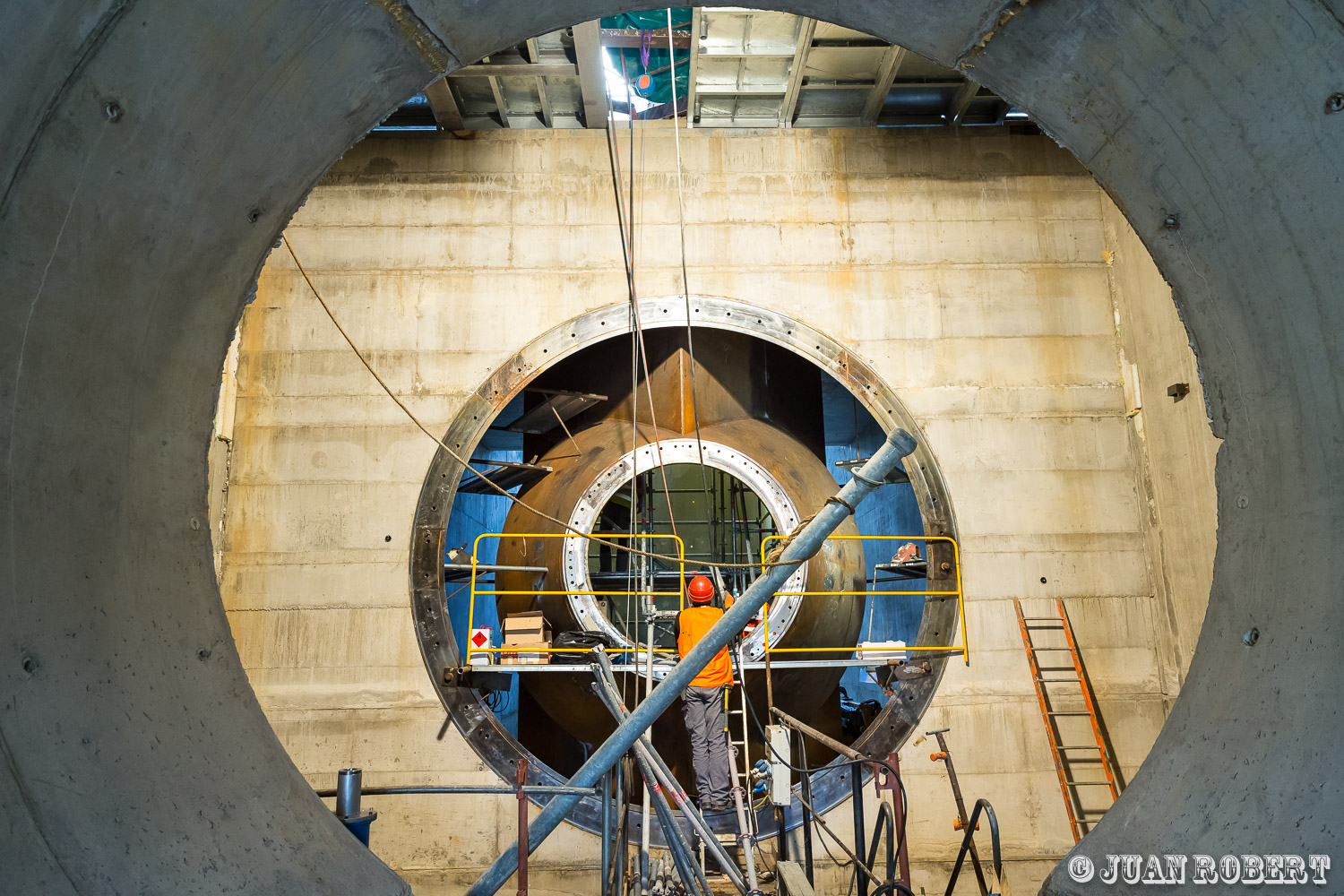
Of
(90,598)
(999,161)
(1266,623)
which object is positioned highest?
(999,161)

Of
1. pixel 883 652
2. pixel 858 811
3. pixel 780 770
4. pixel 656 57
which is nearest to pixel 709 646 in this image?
pixel 780 770

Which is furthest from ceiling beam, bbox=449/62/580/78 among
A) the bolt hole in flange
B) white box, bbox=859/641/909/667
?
white box, bbox=859/641/909/667

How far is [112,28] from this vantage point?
5.10 ft

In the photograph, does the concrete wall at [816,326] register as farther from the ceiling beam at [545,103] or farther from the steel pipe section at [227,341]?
the steel pipe section at [227,341]

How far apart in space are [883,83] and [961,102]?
688 millimetres

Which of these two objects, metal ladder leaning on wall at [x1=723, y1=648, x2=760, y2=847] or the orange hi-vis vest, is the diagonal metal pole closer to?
metal ladder leaning on wall at [x1=723, y1=648, x2=760, y2=847]

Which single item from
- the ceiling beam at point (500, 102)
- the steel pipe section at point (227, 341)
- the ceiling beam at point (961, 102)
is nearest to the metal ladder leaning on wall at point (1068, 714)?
the ceiling beam at point (961, 102)

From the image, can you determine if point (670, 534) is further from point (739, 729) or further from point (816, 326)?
point (816, 326)

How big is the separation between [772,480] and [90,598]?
4.58 metres

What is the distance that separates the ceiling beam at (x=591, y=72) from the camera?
5.62 m

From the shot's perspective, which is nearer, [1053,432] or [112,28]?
[112,28]

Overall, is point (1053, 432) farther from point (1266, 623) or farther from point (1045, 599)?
point (1266, 623)

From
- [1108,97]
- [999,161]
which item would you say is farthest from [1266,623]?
[999,161]

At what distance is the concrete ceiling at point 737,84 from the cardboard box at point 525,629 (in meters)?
3.60
